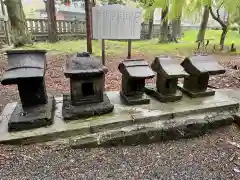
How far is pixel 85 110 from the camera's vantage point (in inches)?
90.8

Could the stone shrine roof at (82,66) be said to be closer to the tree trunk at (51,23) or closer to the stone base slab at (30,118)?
the stone base slab at (30,118)

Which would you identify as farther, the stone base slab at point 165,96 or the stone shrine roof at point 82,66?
the stone base slab at point 165,96

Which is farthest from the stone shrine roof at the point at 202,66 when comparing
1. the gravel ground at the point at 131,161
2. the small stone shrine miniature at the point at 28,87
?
the small stone shrine miniature at the point at 28,87

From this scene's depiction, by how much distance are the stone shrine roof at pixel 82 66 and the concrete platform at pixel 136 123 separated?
1.66 feet

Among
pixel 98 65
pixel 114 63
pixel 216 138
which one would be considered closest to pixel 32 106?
pixel 98 65

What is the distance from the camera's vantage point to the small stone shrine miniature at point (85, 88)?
2.19 m

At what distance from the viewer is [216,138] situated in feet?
8.30

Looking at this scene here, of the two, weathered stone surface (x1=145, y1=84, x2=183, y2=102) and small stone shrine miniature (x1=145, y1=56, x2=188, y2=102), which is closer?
small stone shrine miniature (x1=145, y1=56, x2=188, y2=102)

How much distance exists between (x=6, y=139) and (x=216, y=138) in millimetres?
2195

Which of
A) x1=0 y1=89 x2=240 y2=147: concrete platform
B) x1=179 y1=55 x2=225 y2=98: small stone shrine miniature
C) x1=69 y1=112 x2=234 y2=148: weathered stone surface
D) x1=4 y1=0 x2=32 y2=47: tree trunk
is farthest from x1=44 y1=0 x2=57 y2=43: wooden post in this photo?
x1=69 y1=112 x2=234 y2=148: weathered stone surface

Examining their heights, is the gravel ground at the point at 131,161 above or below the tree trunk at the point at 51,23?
below

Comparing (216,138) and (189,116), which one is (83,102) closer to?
(189,116)

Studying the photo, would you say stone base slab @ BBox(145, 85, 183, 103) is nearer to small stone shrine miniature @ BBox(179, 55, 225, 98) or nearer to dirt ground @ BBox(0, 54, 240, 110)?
small stone shrine miniature @ BBox(179, 55, 225, 98)

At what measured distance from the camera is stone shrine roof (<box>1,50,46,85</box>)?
1991 mm
